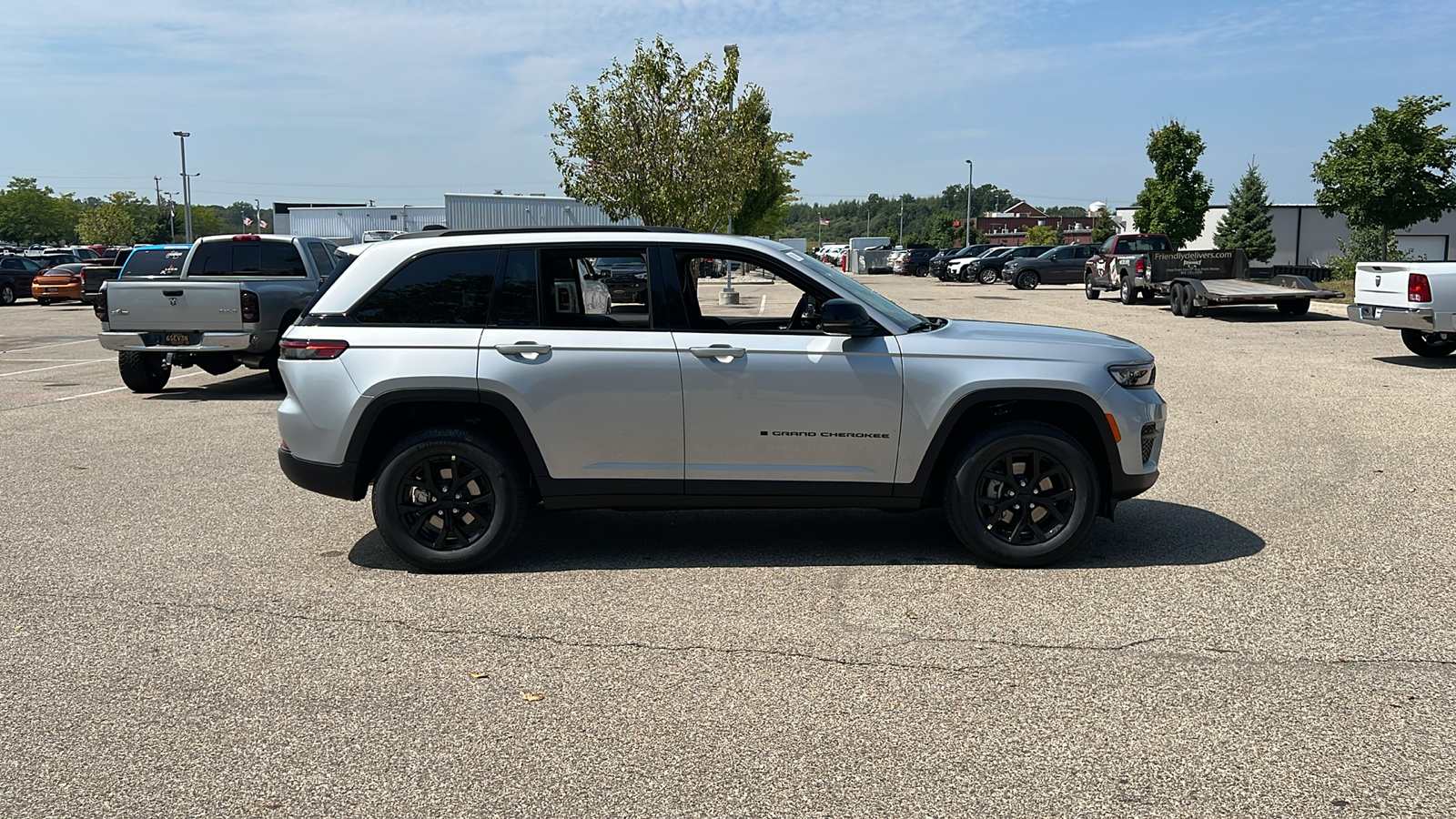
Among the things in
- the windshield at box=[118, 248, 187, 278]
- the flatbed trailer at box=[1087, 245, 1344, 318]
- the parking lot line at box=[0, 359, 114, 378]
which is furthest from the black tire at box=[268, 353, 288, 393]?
the flatbed trailer at box=[1087, 245, 1344, 318]

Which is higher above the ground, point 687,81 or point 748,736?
point 687,81

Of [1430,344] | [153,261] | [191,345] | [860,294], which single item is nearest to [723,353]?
[860,294]

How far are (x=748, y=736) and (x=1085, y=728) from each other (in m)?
1.19

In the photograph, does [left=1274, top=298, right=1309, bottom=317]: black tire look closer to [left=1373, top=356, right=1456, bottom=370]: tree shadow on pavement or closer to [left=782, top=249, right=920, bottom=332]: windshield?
[left=1373, top=356, right=1456, bottom=370]: tree shadow on pavement

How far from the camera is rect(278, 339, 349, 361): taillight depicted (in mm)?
6098

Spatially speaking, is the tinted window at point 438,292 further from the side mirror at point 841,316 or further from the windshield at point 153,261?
the windshield at point 153,261

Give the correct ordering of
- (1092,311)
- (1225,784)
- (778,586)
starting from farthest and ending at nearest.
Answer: (1092,311) → (778,586) → (1225,784)

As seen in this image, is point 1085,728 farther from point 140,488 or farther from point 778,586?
point 140,488

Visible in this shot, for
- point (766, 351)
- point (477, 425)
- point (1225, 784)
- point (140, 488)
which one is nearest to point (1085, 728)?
point (1225, 784)

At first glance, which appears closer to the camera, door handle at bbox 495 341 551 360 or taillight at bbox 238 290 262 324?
door handle at bbox 495 341 551 360

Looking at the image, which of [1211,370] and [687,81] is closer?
[1211,370]

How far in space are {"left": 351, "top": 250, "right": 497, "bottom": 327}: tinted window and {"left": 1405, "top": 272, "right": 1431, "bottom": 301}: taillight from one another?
12.5m

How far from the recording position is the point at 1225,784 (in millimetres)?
3721

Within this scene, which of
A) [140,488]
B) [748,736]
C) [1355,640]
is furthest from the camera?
[140,488]
